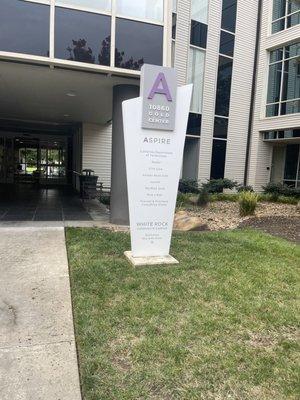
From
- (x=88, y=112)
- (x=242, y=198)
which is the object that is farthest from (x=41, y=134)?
(x=242, y=198)

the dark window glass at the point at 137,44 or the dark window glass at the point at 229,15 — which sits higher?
the dark window glass at the point at 229,15

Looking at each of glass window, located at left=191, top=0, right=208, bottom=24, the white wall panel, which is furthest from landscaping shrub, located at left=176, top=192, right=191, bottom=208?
glass window, located at left=191, top=0, right=208, bottom=24

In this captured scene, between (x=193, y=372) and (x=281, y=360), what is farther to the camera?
(x=281, y=360)

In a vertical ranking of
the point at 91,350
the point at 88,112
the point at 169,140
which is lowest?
the point at 91,350

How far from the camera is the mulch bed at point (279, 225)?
27.3ft

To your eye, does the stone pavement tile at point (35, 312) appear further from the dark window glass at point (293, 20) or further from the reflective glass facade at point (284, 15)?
the reflective glass facade at point (284, 15)

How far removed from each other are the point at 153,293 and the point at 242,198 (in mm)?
7110

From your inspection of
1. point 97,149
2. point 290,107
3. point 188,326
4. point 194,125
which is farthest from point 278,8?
point 188,326

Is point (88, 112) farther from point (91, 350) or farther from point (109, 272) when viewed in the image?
point (91, 350)

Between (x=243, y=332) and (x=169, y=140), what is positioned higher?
(x=169, y=140)

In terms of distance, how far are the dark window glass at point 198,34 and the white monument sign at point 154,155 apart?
522 inches

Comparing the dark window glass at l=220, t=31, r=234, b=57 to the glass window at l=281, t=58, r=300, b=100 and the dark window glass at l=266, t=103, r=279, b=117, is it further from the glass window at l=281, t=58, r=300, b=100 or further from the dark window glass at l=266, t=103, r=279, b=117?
→ the dark window glass at l=266, t=103, r=279, b=117

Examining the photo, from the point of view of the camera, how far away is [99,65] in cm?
744

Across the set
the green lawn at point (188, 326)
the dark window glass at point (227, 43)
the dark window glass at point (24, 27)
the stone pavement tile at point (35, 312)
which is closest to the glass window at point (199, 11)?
the dark window glass at point (227, 43)
